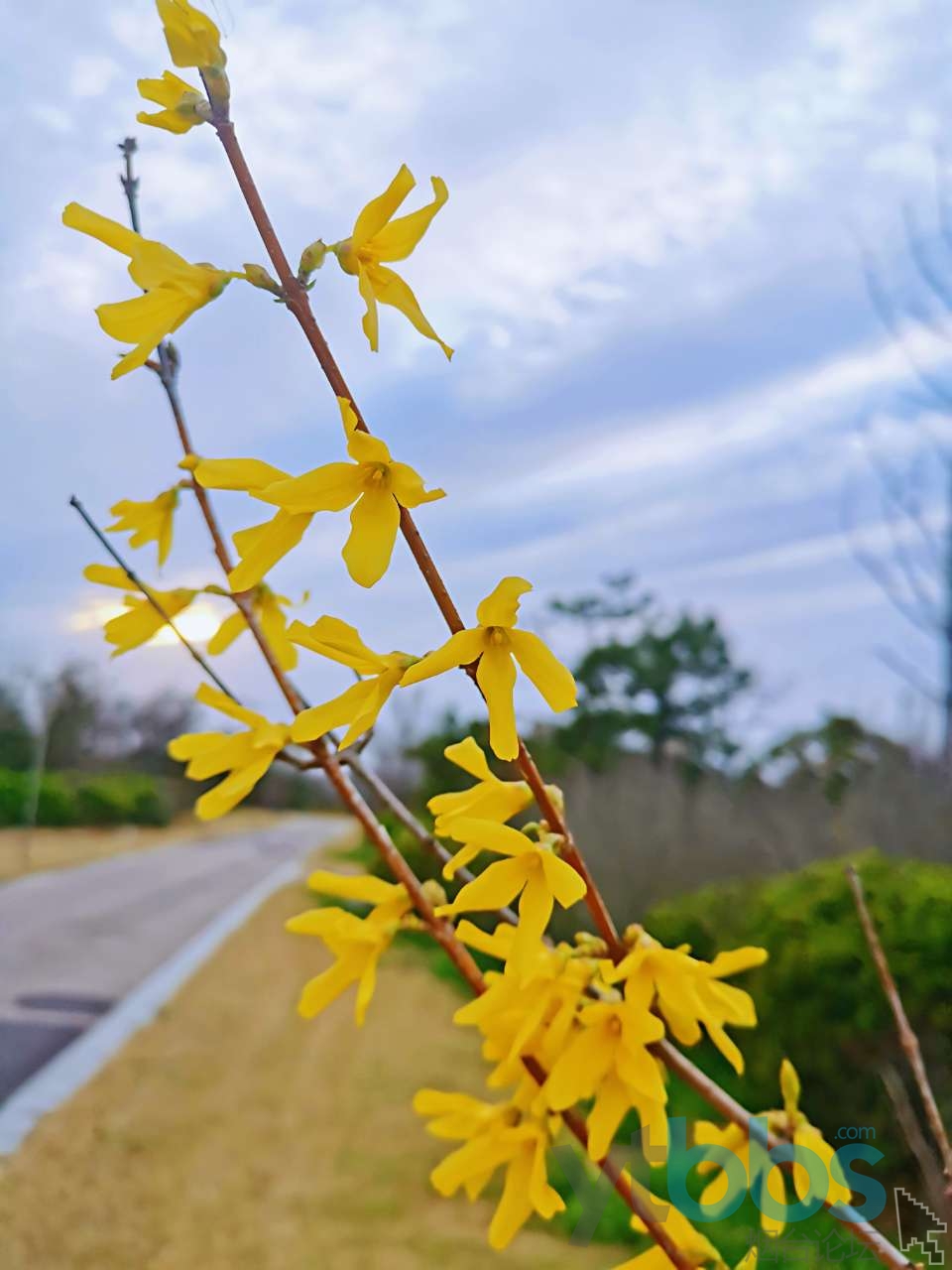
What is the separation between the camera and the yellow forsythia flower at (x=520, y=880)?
0.29 metres

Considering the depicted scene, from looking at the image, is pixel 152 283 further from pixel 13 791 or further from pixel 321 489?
pixel 13 791

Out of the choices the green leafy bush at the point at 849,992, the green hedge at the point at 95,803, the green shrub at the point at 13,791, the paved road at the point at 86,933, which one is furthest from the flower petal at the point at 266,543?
the green hedge at the point at 95,803

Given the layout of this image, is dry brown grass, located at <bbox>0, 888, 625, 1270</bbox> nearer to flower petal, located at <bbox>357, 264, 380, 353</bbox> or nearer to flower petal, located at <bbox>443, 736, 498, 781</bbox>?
flower petal, located at <bbox>443, 736, 498, 781</bbox>

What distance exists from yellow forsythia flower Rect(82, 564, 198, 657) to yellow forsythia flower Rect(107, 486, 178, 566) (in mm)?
26

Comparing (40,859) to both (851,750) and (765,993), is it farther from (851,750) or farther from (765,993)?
(851,750)

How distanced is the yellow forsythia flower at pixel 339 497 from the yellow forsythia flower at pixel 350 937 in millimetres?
169

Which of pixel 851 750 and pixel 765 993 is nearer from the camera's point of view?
pixel 765 993

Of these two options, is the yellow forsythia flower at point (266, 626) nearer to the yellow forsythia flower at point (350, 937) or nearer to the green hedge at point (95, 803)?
the yellow forsythia flower at point (350, 937)

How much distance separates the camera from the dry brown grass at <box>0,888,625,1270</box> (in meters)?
1.55

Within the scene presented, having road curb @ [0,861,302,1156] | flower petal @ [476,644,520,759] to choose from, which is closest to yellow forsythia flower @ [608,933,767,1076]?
flower petal @ [476,644,520,759]

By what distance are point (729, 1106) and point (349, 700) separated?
0.78 ft

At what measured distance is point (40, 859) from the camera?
548 centimetres

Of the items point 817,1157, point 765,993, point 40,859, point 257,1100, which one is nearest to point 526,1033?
point 817,1157

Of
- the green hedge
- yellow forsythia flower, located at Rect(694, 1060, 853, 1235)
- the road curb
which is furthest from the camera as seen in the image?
the green hedge
